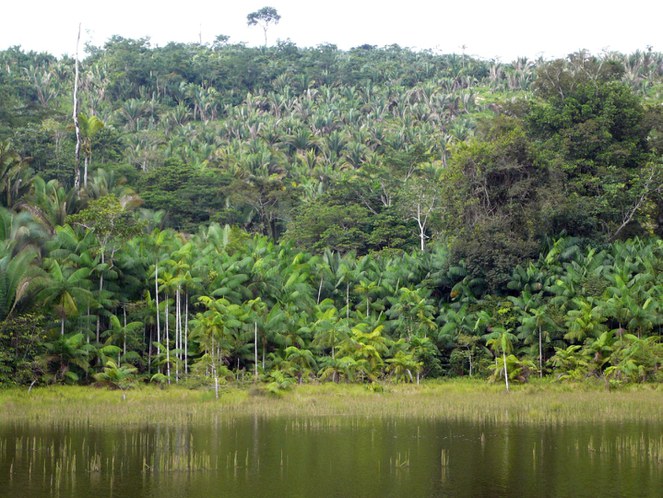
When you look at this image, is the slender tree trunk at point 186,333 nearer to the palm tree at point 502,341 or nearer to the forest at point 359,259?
the forest at point 359,259

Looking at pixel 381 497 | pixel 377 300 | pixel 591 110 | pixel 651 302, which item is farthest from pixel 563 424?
pixel 591 110

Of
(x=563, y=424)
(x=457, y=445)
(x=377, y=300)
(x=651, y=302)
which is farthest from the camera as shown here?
(x=377, y=300)

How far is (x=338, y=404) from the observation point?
1098 inches

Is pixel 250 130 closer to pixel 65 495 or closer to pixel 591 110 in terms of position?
pixel 591 110

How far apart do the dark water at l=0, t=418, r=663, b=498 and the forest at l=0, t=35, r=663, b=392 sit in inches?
323

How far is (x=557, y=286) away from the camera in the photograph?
122ft

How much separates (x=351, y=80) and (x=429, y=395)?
7456cm

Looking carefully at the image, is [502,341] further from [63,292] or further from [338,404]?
[63,292]

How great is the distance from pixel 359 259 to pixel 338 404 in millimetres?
18075

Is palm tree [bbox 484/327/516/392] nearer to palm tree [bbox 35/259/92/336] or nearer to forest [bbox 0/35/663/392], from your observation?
forest [bbox 0/35/663/392]

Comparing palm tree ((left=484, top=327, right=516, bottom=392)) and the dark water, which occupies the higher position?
palm tree ((left=484, top=327, right=516, bottom=392))

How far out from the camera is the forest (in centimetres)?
3219

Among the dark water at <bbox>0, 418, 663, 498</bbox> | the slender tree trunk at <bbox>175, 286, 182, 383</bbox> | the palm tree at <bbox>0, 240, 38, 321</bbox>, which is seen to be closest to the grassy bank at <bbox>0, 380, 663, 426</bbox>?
the slender tree trunk at <bbox>175, 286, 182, 383</bbox>

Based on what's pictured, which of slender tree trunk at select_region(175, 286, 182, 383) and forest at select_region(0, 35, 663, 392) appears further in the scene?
slender tree trunk at select_region(175, 286, 182, 383)
